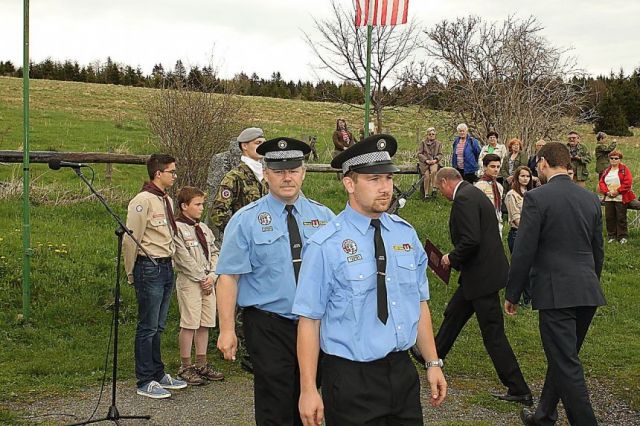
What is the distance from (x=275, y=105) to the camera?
177 feet

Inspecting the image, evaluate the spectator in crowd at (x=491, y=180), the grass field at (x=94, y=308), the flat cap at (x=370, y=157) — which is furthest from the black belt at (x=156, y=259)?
the spectator in crowd at (x=491, y=180)

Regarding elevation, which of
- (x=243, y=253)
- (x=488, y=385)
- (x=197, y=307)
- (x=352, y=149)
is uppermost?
(x=352, y=149)

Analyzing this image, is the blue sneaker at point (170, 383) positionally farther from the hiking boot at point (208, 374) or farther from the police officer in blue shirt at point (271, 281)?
the police officer in blue shirt at point (271, 281)

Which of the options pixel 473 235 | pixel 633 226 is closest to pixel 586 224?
pixel 473 235

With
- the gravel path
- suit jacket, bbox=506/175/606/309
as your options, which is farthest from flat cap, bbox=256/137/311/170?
the gravel path

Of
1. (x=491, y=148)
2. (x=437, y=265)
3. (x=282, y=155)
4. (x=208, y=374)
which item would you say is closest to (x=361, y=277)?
(x=282, y=155)

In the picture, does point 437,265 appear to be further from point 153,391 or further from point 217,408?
point 153,391

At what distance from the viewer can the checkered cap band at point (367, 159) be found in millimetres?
4082

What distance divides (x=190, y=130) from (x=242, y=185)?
8.00 metres

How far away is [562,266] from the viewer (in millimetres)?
6133

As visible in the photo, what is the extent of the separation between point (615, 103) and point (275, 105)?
2093cm

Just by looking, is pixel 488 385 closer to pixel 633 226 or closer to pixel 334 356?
pixel 334 356

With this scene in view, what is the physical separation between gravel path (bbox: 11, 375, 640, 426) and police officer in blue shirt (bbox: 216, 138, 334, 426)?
1.86m

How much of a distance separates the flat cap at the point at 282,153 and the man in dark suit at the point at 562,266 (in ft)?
6.49
